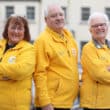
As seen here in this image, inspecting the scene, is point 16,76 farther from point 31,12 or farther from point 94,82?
point 31,12

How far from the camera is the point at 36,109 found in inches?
202

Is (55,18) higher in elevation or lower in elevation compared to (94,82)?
higher

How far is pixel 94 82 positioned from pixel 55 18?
758mm

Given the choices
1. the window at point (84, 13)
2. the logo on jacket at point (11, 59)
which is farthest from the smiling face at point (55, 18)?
the window at point (84, 13)

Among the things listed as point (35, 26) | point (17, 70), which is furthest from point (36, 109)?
point (35, 26)

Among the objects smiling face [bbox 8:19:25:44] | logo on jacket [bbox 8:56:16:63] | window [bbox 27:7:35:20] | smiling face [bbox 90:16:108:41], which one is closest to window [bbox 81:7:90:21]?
window [bbox 27:7:35:20]

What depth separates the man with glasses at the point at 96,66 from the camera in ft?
16.8

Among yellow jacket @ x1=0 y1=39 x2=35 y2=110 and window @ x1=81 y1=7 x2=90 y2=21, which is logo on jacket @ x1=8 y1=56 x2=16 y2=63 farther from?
window @ x1=81 y1=7 x2=90 y2=21

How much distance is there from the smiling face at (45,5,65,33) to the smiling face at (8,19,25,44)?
0.34m

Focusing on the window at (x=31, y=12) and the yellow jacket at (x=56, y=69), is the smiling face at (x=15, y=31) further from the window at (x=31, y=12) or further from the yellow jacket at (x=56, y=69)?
the window at (x=31, y=12)

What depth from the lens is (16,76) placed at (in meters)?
4.78

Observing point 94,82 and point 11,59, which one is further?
point 94,82

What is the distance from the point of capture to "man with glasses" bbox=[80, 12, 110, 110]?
16.8 ft

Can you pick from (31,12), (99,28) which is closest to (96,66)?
(99,28)
